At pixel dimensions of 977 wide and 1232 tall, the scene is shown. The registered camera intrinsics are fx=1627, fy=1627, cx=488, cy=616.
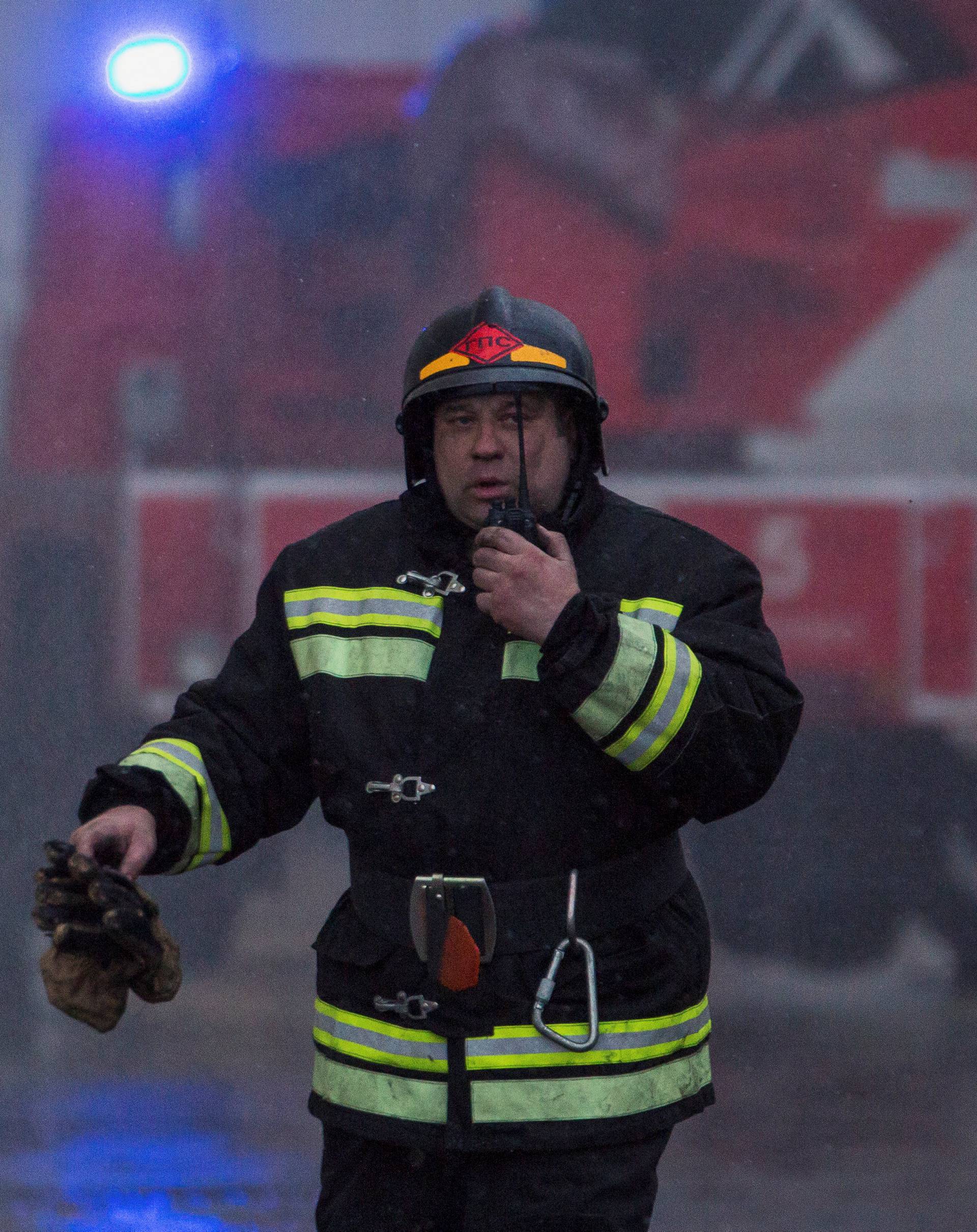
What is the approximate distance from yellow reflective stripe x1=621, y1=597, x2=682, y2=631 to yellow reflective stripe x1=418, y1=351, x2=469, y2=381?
0.40 metres

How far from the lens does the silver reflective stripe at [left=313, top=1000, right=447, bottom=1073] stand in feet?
6.72

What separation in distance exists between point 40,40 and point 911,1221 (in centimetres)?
308

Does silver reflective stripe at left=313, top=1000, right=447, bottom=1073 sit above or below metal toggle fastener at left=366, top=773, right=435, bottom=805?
below

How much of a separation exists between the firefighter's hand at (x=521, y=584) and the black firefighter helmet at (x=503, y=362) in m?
0.29

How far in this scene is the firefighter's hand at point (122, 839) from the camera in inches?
75.6

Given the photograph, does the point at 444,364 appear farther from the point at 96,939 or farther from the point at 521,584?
the point at 96,939

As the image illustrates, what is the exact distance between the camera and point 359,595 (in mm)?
2188

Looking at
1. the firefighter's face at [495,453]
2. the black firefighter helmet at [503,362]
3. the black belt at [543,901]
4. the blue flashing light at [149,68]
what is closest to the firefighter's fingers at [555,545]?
the firefighter's face at [495,453]

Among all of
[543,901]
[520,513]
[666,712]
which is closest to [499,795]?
[543,901]

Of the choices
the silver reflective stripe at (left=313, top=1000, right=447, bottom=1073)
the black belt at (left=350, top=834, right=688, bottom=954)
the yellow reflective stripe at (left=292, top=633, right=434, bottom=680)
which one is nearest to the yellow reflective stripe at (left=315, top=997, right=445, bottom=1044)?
the silver reflective stripe at (left=313, top=1000, right=447, bottom=1073)

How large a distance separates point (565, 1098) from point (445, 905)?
29 cm

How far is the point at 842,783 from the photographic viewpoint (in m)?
3.51

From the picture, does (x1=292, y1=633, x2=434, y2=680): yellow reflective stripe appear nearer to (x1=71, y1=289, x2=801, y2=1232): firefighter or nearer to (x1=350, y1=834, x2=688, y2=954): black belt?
(x1=71, y1=289, x2=801, y2=1232): firefighter

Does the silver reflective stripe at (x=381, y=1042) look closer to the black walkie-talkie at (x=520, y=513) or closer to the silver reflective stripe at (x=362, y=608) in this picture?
the silver reflective stripe at (x=362, y=608)
